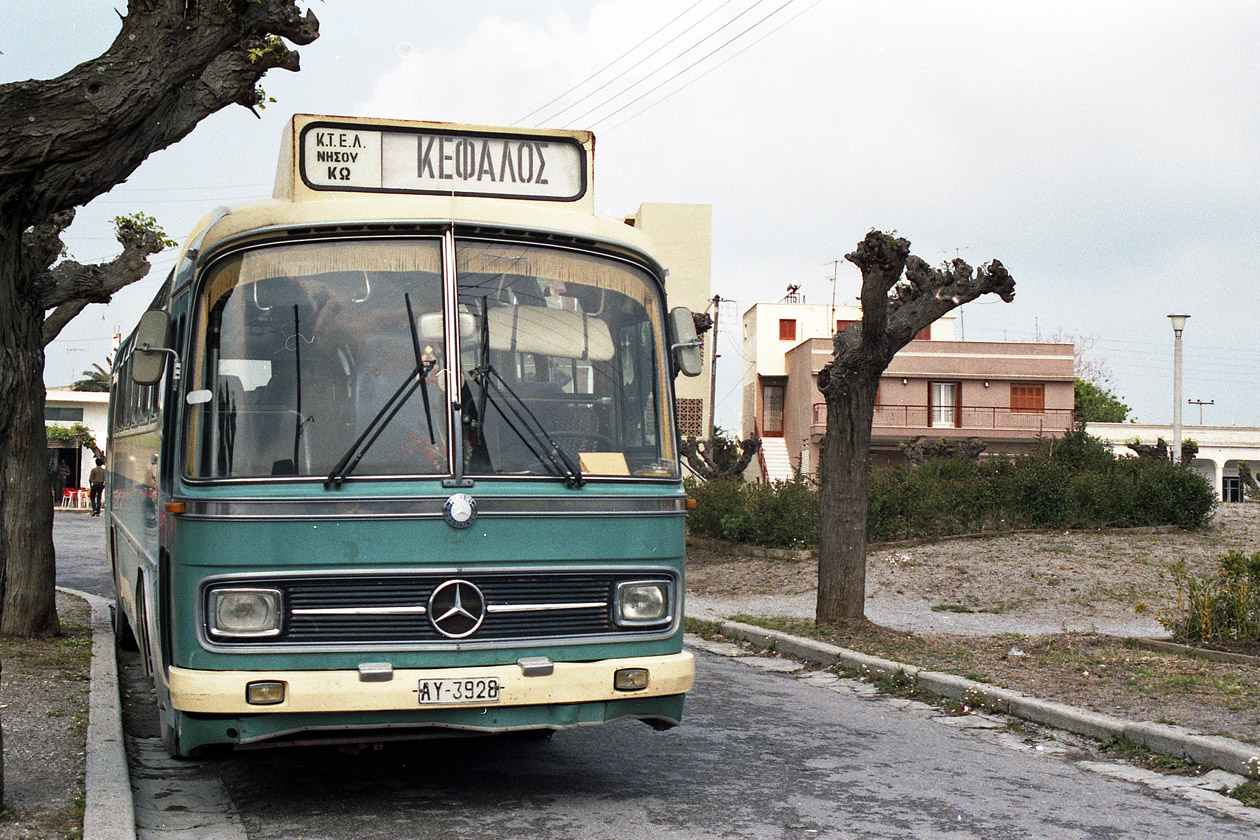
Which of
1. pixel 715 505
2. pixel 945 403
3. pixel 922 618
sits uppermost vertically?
pixel 945 403

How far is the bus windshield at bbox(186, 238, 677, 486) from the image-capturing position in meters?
5.91

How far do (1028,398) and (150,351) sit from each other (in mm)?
53510

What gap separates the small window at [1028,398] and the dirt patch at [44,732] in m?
48.7

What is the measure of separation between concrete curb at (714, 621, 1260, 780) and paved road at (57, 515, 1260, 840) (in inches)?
10.8

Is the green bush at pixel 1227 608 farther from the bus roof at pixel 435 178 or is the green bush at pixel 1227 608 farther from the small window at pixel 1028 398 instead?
the small window at pixel 1028 398

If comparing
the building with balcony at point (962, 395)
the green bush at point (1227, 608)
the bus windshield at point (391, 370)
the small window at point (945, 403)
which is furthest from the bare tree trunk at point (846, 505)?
the small window at point (945, 403)

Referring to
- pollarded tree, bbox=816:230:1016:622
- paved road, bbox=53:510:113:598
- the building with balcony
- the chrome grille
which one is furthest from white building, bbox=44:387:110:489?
the chrome grille

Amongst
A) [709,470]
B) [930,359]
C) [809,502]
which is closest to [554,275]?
[809,502]

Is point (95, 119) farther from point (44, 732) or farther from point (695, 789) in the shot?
point (695, 789)

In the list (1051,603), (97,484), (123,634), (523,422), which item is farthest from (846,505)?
(97,484)

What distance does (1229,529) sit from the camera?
84.9 ft

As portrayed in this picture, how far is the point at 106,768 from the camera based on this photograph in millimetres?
6652

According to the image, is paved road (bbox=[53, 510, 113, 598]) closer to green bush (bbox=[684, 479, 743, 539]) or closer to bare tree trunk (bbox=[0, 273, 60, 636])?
bare tree trunk (bbox=[0, 273, 60, 636])

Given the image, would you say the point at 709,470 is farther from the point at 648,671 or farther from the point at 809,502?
the point at 648,671
